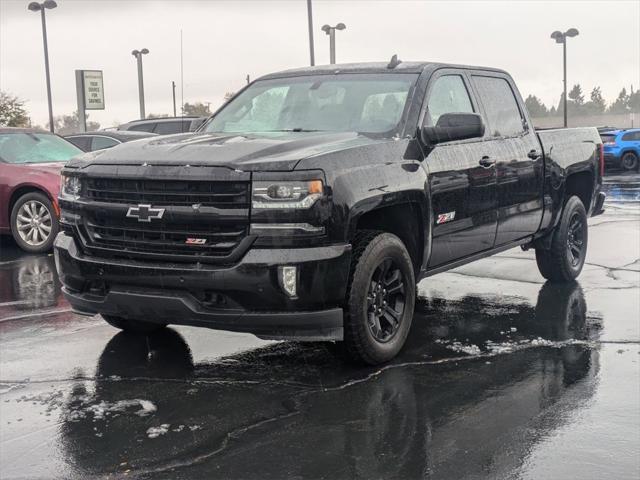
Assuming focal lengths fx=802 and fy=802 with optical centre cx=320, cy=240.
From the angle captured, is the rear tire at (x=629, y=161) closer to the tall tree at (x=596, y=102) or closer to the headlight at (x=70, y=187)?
the headlight at (x=70, y=187)

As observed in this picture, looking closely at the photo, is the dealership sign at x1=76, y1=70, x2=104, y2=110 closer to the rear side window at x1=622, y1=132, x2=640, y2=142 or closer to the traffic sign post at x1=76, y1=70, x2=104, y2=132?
the traffic sign post at x1=76, y1=70, x2=104, y2=132

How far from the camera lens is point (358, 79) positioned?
6.02 meters

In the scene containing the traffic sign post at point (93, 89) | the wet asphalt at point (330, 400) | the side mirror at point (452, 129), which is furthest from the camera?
the traffic sign post at point (93, 89)

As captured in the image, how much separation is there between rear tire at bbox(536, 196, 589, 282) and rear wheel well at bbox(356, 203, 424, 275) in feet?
9.10

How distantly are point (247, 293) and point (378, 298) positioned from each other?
3.22 ft

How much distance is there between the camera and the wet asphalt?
362 centimetres

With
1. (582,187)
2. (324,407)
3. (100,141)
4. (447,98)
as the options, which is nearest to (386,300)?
(324,407)

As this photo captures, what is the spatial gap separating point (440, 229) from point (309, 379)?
1506mm

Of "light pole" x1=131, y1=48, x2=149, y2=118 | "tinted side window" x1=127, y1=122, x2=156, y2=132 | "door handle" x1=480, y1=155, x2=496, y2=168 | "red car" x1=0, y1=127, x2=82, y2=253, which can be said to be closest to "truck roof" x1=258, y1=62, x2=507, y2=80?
"door handle" x1=480, y1=155, x2=496, y2=168

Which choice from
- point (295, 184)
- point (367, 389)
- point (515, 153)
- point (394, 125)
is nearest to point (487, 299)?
point (515, 153)

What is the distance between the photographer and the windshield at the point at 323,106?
563 cm

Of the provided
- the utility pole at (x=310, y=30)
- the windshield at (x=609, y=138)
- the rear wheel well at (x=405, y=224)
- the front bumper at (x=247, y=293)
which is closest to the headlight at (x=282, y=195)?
the front bumper at (x=247, y=293)

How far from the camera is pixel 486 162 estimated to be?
6137 mm

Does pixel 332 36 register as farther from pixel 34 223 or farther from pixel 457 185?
pixel 457 185
